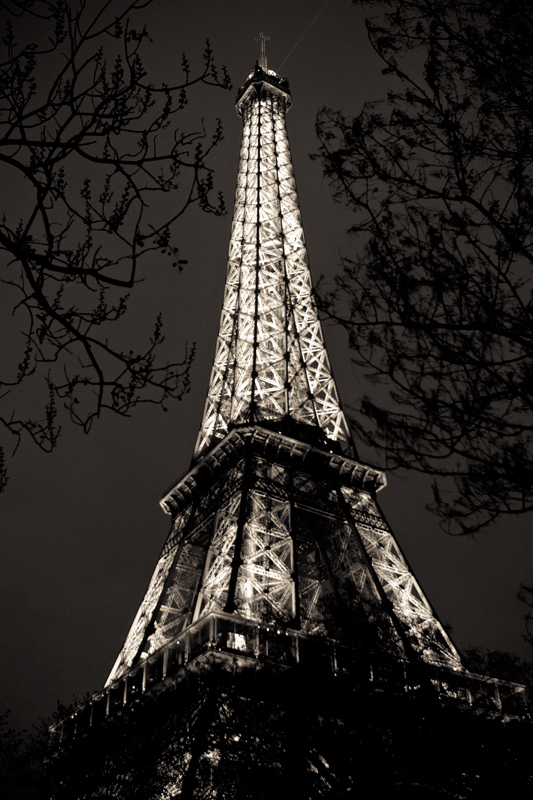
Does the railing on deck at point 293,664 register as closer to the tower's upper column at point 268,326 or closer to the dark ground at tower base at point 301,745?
the dark ground at tower base at point 301,745

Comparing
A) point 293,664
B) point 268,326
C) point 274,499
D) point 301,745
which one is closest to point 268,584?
point 274,499

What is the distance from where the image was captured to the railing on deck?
1816 centimetres

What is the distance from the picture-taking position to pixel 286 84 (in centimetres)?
4862

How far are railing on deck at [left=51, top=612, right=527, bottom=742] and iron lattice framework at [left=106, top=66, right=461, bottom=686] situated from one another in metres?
0.78

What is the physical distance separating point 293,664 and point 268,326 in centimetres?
2011

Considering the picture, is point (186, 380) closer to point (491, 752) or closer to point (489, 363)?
point (489, 363)

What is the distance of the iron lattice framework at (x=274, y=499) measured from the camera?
922 inches

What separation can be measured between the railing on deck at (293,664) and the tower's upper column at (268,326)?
10.3 m

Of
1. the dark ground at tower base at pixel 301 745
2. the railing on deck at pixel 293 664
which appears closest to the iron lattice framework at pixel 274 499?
the railing on deck at pixel 293 664

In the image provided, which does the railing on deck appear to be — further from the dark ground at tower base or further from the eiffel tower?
the dark ground at tower base

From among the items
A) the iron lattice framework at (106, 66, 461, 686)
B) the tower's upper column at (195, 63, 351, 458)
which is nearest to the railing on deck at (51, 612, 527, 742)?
the iron lattice framework at (106, 66, 461, 686)

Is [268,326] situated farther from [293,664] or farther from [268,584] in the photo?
[293,664]

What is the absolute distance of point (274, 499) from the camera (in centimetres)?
2698

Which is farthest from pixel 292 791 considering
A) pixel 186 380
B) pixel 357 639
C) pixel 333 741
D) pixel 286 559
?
pixel 286 559
